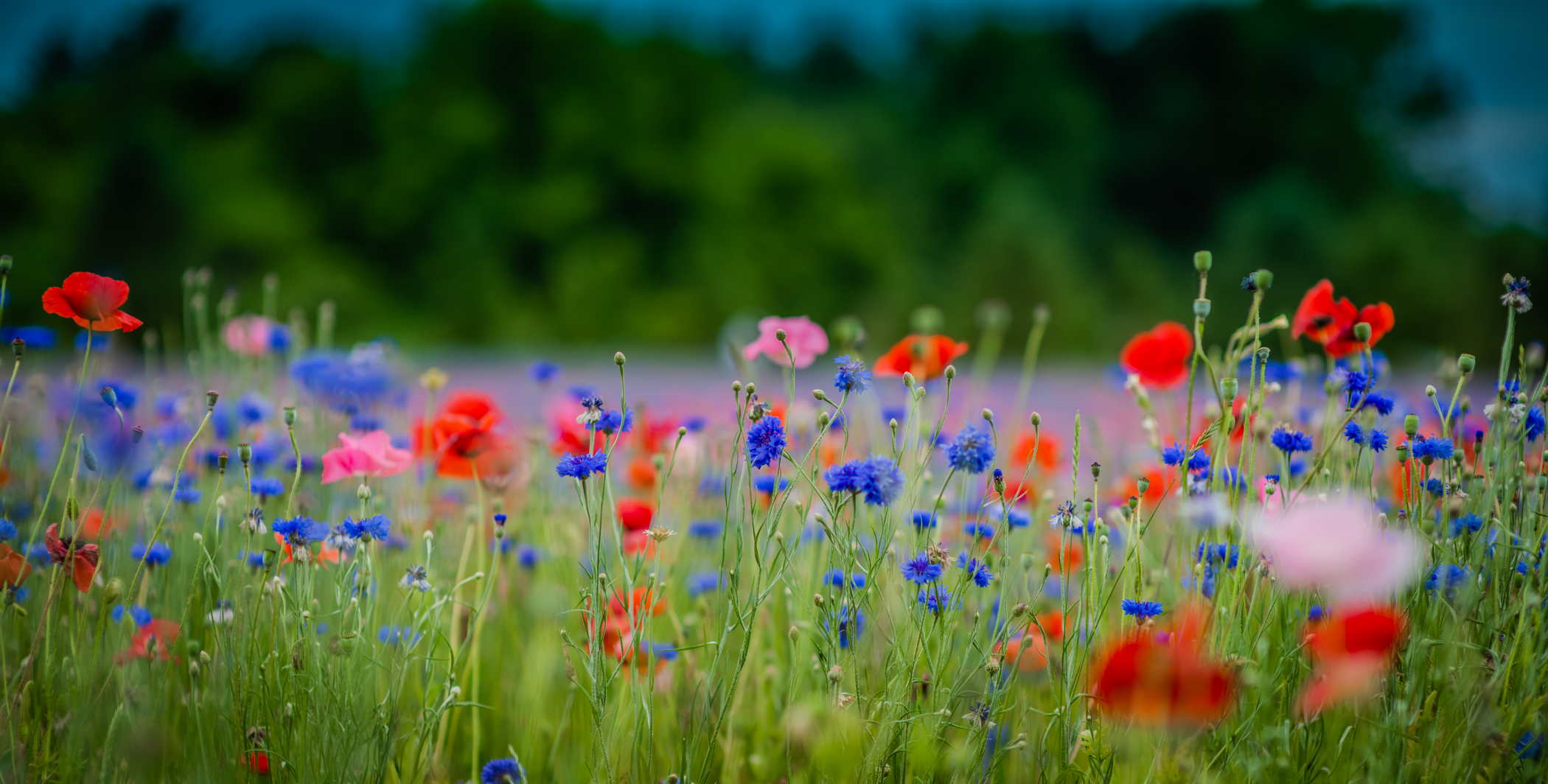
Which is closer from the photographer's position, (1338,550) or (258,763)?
(1338,550)

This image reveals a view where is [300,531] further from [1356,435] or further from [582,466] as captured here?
[1356,435]

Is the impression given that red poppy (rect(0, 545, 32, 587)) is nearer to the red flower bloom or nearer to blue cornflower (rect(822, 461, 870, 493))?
blue cornflower (rect(822, 461, 870, 493))

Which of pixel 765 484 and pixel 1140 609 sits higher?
Answer: pixel 765 484

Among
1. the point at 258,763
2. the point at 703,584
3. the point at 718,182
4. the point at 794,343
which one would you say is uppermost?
the point at 718,182

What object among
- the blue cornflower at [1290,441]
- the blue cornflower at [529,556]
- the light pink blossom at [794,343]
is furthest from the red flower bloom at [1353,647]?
the blue cornflower at [529,556]

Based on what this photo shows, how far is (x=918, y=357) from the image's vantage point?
A: 1657 millimetres

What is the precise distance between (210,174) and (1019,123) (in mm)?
16848

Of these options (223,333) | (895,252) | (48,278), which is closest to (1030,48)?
(895,252)

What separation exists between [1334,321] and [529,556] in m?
1.64

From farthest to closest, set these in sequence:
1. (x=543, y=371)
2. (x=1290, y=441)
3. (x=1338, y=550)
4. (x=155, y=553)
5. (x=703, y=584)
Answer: (x=543, y=371), (x=703, y=584), (x=155, y=553), (x=1290, y=441), (x=1338, y=550)

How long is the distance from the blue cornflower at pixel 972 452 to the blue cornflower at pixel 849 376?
16cm

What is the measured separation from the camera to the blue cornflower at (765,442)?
1.14m

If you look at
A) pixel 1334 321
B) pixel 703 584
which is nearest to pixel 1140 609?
pixel 1334 321

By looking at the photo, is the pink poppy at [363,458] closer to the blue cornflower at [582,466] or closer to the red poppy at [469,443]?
the red poppy at [469,443]
